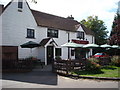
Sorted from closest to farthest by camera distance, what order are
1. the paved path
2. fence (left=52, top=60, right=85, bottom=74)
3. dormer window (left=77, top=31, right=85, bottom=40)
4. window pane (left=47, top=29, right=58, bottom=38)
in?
the paved path < fence (left=52, top=60, right=85, bottom=74) < window pane (left=47, top=29, right=58, bottom=38) < dormer window (left=77, top=31, right=85, bottom=40)

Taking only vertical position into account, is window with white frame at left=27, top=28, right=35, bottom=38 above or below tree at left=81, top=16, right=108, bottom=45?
below

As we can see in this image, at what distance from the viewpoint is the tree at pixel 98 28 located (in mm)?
40875

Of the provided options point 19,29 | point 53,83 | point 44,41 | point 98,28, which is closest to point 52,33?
point 44,41

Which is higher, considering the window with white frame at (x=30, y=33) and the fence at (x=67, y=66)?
the window with white frame at (x=30, y=33)

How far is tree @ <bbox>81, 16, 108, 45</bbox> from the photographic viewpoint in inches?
1609

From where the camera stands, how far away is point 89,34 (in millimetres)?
28531

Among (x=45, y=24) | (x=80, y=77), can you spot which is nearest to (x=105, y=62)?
(x=80, y=77)

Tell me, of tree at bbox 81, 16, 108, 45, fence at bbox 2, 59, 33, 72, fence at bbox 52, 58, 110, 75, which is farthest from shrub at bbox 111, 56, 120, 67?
tree at bbox 81, 16, 108, 45

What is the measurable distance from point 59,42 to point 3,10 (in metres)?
9.12

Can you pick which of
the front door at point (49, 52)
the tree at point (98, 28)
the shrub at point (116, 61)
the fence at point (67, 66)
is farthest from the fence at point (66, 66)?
the tree at point (98, 28)

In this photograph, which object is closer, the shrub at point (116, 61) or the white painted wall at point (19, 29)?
the white painted wall at point (19, 29)

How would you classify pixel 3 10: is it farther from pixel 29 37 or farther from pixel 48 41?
pixel 48 41

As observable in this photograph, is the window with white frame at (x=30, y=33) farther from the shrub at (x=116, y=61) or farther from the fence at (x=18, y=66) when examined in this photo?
the shrub at (x=116, y=61)

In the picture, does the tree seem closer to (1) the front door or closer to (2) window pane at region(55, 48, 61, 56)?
(2) window pane at region(55, 48, 61, 56)
